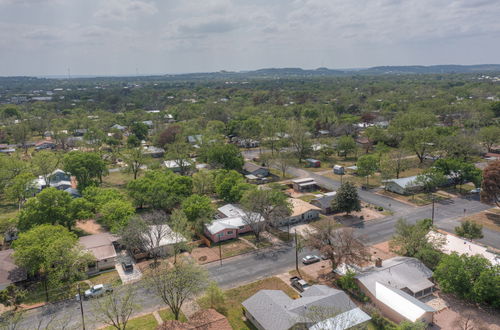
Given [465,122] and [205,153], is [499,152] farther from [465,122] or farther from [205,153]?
[205,153]

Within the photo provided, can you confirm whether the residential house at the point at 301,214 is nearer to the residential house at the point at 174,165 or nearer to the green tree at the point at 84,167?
the residential house at the point at 174,165

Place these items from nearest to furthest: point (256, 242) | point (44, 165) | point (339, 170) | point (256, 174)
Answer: point (256, 242), point (44, 165), point (256, 174), point (339, 170)

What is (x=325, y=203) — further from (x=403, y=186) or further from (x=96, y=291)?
(x=96, y=291)

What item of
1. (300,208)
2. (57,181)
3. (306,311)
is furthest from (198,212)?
(57,181)

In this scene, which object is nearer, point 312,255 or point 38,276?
point 38,276

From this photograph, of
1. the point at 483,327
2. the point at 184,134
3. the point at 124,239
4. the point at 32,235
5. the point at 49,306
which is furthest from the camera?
the point at 184,134

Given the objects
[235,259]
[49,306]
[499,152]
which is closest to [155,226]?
[235,259]

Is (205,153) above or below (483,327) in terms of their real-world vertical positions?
above
